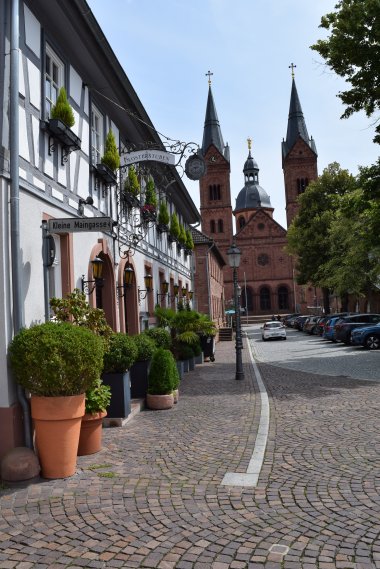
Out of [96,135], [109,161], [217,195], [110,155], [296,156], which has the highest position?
[296,156]

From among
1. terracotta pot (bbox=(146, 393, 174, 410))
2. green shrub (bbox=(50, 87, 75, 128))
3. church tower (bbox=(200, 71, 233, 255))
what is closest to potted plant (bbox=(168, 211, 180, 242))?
terracotta pot (bbox=(146, 393, 174, 410))

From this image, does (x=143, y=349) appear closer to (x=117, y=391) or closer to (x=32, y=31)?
(x=117, y=391)

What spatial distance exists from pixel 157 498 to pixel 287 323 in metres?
51.9

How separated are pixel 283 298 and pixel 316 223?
38434mm

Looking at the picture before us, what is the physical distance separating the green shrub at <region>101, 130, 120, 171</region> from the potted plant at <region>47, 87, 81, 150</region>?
227cm

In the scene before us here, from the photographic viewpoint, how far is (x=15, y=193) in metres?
6.22

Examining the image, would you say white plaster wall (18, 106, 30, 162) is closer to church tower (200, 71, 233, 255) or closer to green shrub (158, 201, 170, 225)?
green shrub (158, 201, 170, 225)

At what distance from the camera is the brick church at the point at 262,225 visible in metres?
74.7

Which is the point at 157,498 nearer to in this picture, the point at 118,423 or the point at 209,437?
the point at 209,437

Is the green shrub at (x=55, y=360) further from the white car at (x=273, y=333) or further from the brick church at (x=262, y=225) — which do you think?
the brick church at (x=262, y=225)

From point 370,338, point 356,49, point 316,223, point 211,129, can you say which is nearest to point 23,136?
point 356,49

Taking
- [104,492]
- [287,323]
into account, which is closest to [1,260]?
[104,492]

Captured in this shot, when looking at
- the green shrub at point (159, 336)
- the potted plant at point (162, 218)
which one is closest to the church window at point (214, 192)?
the potted plant at point (162, 218)

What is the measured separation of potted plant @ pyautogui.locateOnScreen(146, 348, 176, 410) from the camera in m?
9.46
